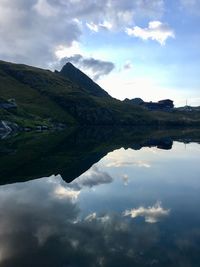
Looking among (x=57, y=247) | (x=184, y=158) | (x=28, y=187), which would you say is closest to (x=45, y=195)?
(x=28, y=187)

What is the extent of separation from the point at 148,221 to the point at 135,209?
5065mm

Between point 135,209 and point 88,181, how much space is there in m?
20.0

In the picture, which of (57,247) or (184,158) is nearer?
(57,247)

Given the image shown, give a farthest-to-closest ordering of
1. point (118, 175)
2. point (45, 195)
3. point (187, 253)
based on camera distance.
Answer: point (118, 175) < point (45, 195) < point (187, 253)

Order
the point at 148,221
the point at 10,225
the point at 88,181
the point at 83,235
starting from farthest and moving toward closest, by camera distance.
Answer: the point at 88,181
the point at 148,221
the point at 10,225
the point at 83,235

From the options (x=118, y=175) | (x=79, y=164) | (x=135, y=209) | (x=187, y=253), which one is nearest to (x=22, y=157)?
(x=79, y=164)

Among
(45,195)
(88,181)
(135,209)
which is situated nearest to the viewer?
(135,209)

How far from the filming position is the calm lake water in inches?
1029

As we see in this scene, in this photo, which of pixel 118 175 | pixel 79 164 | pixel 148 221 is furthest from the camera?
pixel 79 164

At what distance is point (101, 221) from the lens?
35438mm

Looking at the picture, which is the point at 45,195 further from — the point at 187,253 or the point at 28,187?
the point at 187,253

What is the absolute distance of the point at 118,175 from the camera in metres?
67.2

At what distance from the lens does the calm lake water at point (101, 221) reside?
26141 millimetres

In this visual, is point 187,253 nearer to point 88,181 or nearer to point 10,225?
point 10,225
